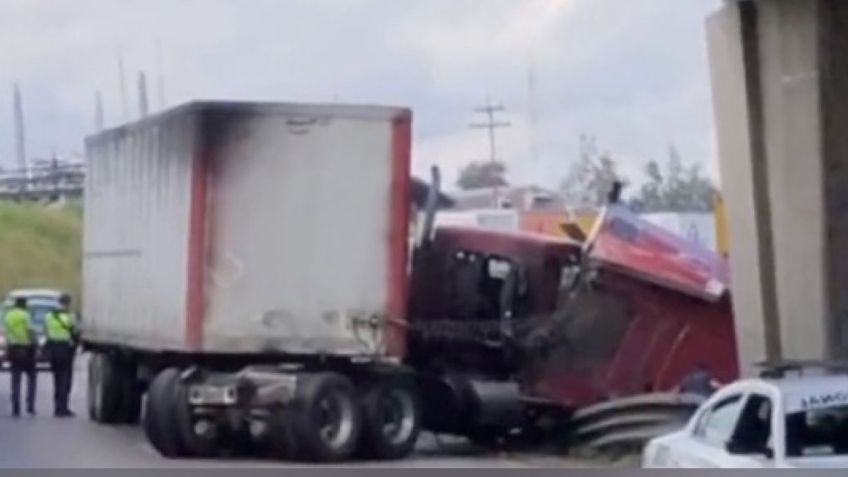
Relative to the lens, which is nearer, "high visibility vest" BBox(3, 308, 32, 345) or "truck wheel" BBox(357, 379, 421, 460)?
"truck wheel" BBox(357, 379, 421, 460)

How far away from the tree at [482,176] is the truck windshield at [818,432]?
8.61 meters

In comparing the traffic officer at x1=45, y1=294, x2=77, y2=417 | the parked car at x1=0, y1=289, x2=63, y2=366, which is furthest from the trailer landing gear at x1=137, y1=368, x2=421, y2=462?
the traffic officer at x1=45, y1=294, x2=77, y2=417

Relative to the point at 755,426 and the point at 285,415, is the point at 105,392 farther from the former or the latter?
the point at 755,426

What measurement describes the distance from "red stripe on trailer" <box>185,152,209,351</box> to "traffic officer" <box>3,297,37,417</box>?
131 inches

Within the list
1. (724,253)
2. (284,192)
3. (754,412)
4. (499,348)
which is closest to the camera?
(754,412)

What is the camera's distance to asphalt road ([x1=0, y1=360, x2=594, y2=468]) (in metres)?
21.3

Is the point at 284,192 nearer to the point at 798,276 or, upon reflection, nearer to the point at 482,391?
the point at 482,391

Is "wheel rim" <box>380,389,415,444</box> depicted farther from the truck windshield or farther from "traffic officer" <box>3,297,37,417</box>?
the truck windshield

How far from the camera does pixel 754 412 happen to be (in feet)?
49.9

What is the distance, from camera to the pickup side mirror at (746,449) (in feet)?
47.9

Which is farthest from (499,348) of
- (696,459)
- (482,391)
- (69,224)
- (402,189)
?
(696,459)

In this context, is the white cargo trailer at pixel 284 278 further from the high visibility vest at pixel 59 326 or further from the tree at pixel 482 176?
the high visibility vest at pixel 59 326

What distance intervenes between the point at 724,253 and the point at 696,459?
10147 millimetres

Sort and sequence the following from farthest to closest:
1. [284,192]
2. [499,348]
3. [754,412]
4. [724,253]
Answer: [724,253] < [499,348] < [284,192] < [754,412]
